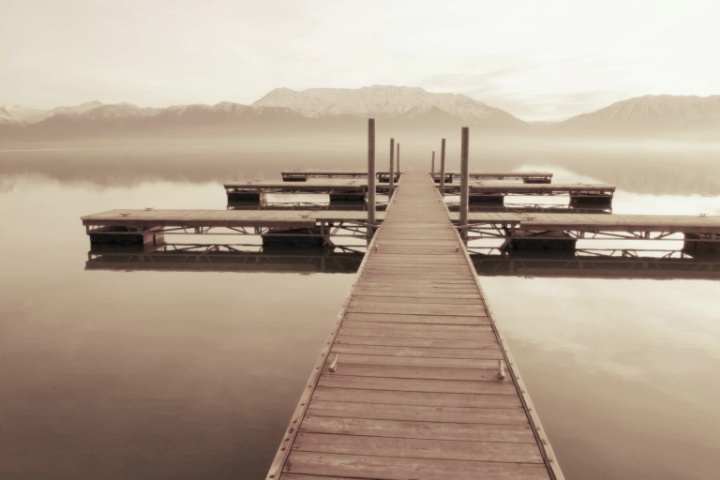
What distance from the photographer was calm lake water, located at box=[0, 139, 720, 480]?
23.4ft

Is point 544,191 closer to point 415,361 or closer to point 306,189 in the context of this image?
point 306,189

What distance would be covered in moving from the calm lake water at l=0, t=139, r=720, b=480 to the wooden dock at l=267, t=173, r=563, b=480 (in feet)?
6.54

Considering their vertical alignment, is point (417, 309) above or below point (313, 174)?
below

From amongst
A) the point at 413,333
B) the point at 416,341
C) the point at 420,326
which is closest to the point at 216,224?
the point at 420,326

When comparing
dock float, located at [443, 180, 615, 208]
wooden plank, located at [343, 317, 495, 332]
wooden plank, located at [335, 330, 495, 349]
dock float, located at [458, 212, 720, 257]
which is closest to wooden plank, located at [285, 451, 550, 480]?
wooden plank, located at [335, 330, 495, 349]

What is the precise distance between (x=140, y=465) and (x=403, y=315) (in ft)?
15.2

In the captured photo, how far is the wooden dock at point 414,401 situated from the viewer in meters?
4.71

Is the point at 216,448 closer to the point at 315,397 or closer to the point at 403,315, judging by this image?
the point at 315,397

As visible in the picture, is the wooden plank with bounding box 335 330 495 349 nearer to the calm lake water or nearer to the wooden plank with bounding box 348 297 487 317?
the wooden plank with bounding box 348 297 487 317

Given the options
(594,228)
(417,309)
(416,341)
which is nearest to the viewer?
(416,341)

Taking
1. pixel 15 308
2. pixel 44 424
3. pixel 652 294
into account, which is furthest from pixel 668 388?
pixel 15 308

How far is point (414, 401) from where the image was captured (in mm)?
5746

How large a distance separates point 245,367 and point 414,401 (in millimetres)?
5088

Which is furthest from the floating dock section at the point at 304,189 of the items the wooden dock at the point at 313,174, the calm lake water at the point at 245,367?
the calm lake water at the point at 245,367
